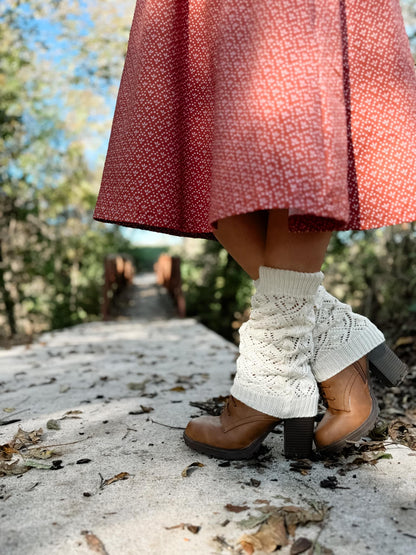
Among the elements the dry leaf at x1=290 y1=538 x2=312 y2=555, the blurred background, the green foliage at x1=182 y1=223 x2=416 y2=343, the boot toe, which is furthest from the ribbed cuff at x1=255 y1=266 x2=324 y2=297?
the blurred background

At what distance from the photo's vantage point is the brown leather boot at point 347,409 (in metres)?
1.27

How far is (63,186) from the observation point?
9367mm

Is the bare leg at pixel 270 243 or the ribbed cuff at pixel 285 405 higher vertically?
the bare leg at pixel 270 243

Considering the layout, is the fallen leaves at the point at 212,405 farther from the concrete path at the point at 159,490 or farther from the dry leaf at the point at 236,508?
the dry leaf at the point at 236,508

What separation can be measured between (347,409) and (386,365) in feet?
0.58

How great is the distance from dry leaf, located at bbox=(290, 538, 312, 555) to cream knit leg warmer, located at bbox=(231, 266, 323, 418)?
1.16 ft

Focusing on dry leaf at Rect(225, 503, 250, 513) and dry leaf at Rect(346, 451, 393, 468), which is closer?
dry leaf at Rect(225, 503, 250, 513)

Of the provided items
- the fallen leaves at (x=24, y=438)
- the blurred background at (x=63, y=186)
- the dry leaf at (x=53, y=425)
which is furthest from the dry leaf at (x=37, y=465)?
the blurred background at (x=63, y=186)

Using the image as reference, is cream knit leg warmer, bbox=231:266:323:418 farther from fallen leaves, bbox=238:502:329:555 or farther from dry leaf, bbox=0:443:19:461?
dry leaf, bbox=0:443:19:461

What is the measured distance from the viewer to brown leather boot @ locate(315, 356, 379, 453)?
50.1 inches

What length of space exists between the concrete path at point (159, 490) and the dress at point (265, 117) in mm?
625

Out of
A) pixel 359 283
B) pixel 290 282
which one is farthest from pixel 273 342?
pixel 359 283

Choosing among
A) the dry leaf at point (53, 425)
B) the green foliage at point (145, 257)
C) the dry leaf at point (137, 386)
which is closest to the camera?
the dry leaf at point (53, 425)

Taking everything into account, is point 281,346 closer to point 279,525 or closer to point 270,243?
point 270,243
